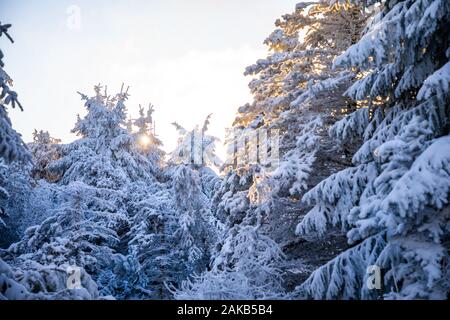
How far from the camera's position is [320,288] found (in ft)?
18.6

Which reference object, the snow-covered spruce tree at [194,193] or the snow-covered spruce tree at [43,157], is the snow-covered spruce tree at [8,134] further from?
the snow-covered spruce tree at [43,157]

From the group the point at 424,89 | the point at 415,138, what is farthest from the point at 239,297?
the point at 424,89

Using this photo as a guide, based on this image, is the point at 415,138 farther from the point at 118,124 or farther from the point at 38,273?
the point at 118,124

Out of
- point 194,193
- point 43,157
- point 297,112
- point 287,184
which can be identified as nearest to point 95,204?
point 194,193

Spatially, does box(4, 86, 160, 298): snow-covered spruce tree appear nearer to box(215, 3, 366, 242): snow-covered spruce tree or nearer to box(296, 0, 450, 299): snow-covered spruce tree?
box(215, 3, 366, 242): snow-covered spruce tree

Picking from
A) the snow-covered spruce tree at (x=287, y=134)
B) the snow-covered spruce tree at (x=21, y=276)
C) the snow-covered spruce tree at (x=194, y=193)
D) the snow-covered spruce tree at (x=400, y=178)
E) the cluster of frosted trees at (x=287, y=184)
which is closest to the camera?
the snow-covered spruce tree at (x=400, y=178)

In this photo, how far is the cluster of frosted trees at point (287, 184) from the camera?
4516mm

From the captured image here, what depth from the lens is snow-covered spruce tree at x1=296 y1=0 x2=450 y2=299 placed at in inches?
163

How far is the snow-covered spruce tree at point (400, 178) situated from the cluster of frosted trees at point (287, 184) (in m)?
0.02

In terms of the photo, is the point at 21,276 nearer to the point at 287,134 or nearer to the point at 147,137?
the point at 287,134

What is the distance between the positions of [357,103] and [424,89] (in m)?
5.15

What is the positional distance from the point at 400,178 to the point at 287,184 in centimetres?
456

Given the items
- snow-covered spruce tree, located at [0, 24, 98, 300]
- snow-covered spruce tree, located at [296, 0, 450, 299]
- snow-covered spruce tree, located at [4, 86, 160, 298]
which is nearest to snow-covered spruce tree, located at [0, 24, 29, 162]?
snow-covered spruce tree, located at [0, 24, 98, 300]

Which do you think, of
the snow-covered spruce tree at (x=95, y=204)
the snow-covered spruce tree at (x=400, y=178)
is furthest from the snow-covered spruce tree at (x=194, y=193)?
the snow-covered spruce tree at (x=400, y=178)
